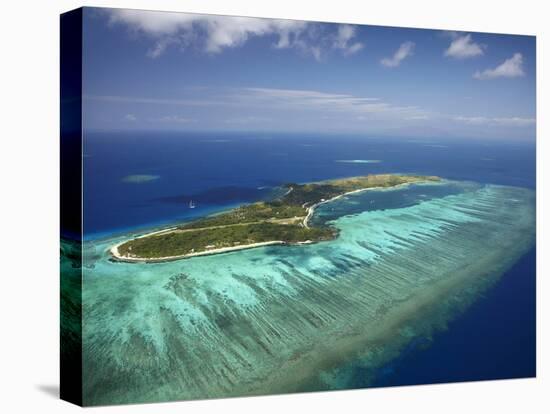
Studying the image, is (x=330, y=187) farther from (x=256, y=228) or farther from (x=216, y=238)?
(x=216, y=238)

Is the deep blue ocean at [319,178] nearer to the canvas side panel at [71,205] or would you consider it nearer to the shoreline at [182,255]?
the canvas side panel at [71,205]

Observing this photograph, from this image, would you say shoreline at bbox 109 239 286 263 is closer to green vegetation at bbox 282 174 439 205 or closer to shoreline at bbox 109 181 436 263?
shoreline at bbox 109 181 436 263

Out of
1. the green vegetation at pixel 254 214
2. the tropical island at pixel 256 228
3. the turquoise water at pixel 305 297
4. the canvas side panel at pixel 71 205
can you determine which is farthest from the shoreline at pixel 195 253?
the canvas side panel at pixel 71 205

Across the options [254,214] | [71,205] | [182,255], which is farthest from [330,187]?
[71,205]

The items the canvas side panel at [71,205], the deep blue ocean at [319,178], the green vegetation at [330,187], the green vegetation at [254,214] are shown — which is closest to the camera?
the canvas side panel at [71,205]

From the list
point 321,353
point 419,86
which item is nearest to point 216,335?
point 321,353

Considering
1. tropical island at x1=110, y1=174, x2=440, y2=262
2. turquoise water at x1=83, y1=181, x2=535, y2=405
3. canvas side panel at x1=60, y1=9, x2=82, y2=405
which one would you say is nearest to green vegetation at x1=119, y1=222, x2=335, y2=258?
tropical island at x1=110, y1=174, x2=440, y2=262
